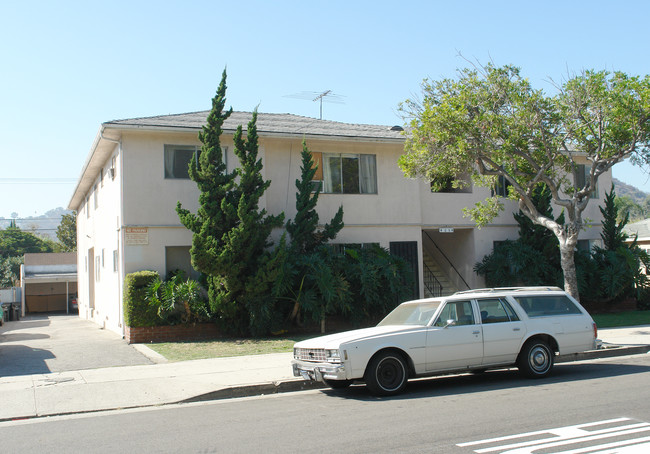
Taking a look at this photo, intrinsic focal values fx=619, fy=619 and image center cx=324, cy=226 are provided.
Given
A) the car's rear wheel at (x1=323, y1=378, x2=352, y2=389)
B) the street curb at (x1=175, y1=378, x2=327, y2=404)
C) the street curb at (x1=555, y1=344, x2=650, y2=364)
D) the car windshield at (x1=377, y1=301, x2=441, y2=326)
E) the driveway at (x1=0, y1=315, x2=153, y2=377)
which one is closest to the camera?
the street curb at (x1=175, y1=378, x2=327, y2=404)

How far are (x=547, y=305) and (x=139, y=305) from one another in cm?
983

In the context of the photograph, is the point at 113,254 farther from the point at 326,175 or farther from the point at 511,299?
the point at 511,299

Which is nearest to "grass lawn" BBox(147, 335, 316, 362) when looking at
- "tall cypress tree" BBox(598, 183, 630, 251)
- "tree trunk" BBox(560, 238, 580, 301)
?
"tree trunk" BBox(560, 238, 580, 301)

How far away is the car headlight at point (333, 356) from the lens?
29.1 ft

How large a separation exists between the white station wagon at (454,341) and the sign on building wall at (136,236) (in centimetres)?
819

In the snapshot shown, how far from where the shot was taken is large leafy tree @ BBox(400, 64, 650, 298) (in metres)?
14.4

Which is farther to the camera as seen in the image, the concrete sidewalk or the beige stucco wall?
the beige stucco wall

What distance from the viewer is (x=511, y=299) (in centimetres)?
1041

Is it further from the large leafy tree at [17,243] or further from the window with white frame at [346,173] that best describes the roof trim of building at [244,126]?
the large leafy tree at [17,243]

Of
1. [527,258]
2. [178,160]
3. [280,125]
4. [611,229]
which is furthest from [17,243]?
[611,229]

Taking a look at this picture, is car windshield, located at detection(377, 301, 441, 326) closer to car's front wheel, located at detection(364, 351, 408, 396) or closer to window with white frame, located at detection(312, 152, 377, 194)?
car's front wheel, located at detection(364, 351, 408, 396)

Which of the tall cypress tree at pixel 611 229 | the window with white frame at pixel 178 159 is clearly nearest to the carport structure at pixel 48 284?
the window with white frame at pixel 178 159

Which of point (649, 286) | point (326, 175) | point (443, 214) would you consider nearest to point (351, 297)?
point (326, 175)

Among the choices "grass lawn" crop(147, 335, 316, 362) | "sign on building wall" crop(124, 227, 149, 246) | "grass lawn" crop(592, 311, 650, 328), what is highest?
"sign on building wall" crop(124, 227, 149, 246)
